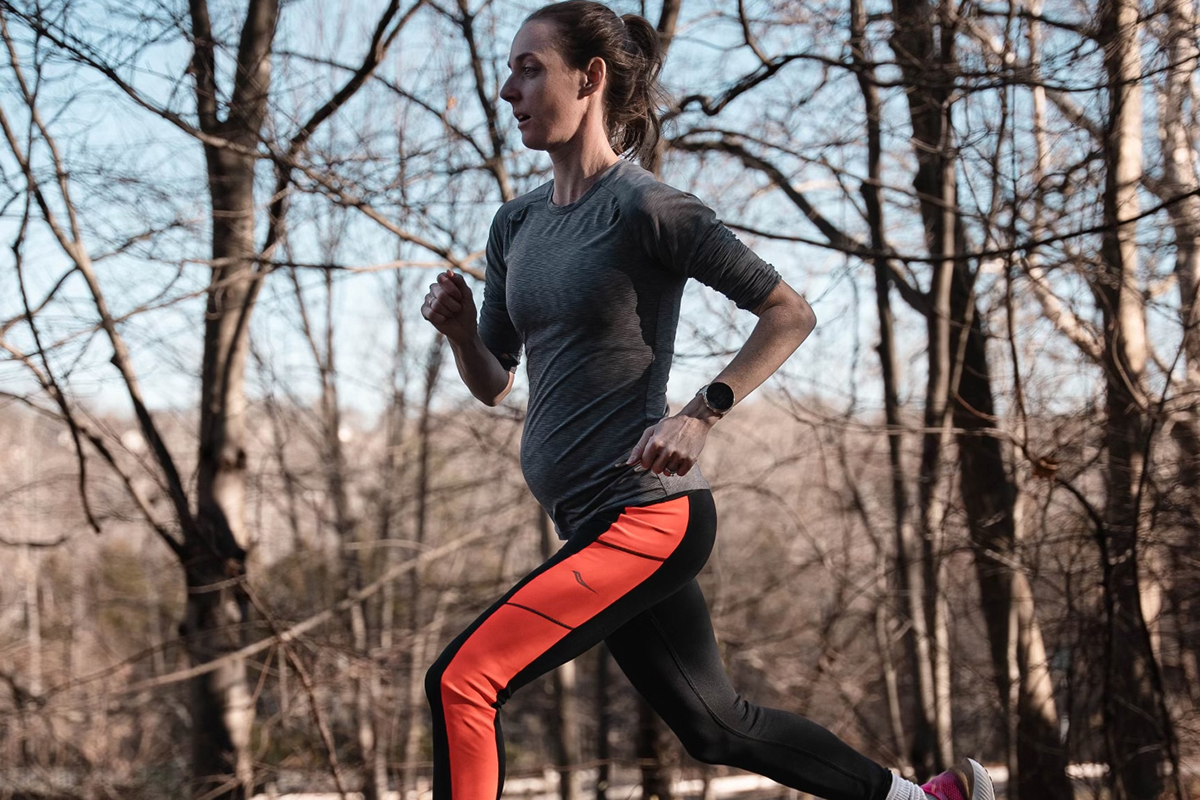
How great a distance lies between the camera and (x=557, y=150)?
1955mm

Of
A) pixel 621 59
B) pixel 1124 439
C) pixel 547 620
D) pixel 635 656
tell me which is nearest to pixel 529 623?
pixel 547 620

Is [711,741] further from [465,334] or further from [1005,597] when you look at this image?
[1005,597]

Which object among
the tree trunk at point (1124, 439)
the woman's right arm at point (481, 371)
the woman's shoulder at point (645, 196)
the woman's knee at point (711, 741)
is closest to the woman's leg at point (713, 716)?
the woman's knee at point (711, 741)

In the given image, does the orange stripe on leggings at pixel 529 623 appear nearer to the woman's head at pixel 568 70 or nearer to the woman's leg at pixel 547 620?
the woman's leg at pixel 547 620

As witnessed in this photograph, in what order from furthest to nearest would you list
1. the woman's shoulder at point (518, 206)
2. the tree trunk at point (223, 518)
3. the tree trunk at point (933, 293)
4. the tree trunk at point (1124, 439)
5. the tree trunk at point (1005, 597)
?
the tree trunk at point (223, 518) → the tree trunk at point (1005, 597) → the tree trunk at point (933, 293) → the tree trunk at point (1124, 439) → the woman's shoulder at point (518, 206)

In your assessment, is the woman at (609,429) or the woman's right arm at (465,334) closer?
the woman at (609,429)

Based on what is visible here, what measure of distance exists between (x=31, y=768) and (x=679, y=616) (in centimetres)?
604

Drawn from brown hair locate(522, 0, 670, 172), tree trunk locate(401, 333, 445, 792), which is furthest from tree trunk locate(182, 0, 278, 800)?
tree trunk locate(401, 333, 445, 792)

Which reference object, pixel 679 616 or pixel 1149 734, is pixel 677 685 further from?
pixel 1149 734

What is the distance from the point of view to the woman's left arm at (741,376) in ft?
5.41

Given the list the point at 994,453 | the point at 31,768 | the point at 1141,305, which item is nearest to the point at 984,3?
the point at 1141,305

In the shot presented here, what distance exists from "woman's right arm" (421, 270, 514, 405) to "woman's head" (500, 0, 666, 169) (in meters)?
0.30

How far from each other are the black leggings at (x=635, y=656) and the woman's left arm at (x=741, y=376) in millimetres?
157

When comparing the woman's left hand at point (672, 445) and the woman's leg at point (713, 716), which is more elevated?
the woman's left hand at point (672, 445)
